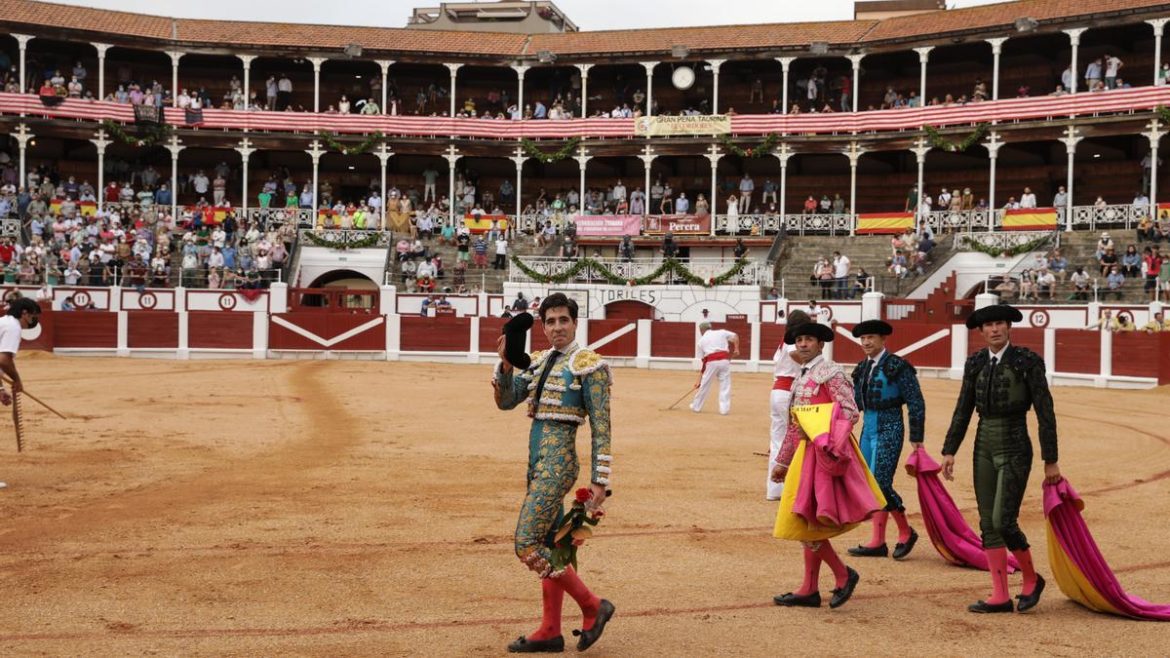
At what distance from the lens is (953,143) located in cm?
3250

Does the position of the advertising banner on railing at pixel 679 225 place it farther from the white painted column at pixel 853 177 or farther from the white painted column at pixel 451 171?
the white painted column at pixel 451 171

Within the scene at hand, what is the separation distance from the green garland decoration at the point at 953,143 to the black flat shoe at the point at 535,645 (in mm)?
29470

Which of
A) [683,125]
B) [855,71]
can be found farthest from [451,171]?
[855,71]

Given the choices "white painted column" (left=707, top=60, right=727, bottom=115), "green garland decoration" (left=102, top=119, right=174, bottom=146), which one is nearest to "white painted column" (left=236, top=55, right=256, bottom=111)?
"green garland decoration" (left=102, top=119, right=174, bottom=146)

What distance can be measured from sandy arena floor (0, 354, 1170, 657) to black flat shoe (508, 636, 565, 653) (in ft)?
0.34

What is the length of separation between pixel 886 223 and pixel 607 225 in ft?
24.1

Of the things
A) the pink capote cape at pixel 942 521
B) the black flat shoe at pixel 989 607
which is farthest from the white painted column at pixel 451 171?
the black flat shoe at pixel 989 607

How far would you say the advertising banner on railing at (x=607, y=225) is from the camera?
3247cm

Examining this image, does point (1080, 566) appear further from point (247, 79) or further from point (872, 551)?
point (247, 79)

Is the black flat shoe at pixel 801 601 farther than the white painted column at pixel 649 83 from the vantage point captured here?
No

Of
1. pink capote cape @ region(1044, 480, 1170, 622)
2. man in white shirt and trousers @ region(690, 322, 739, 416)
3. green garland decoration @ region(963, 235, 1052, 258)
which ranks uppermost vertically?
green garland decoration @ region(963, 235, 1052, 258)

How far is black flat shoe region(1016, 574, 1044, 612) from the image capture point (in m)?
5.68

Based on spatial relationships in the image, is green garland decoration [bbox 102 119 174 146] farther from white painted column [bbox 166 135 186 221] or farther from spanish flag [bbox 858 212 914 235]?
spanish flag [bbox 858 212 914 235]

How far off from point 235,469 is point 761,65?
29285mm
